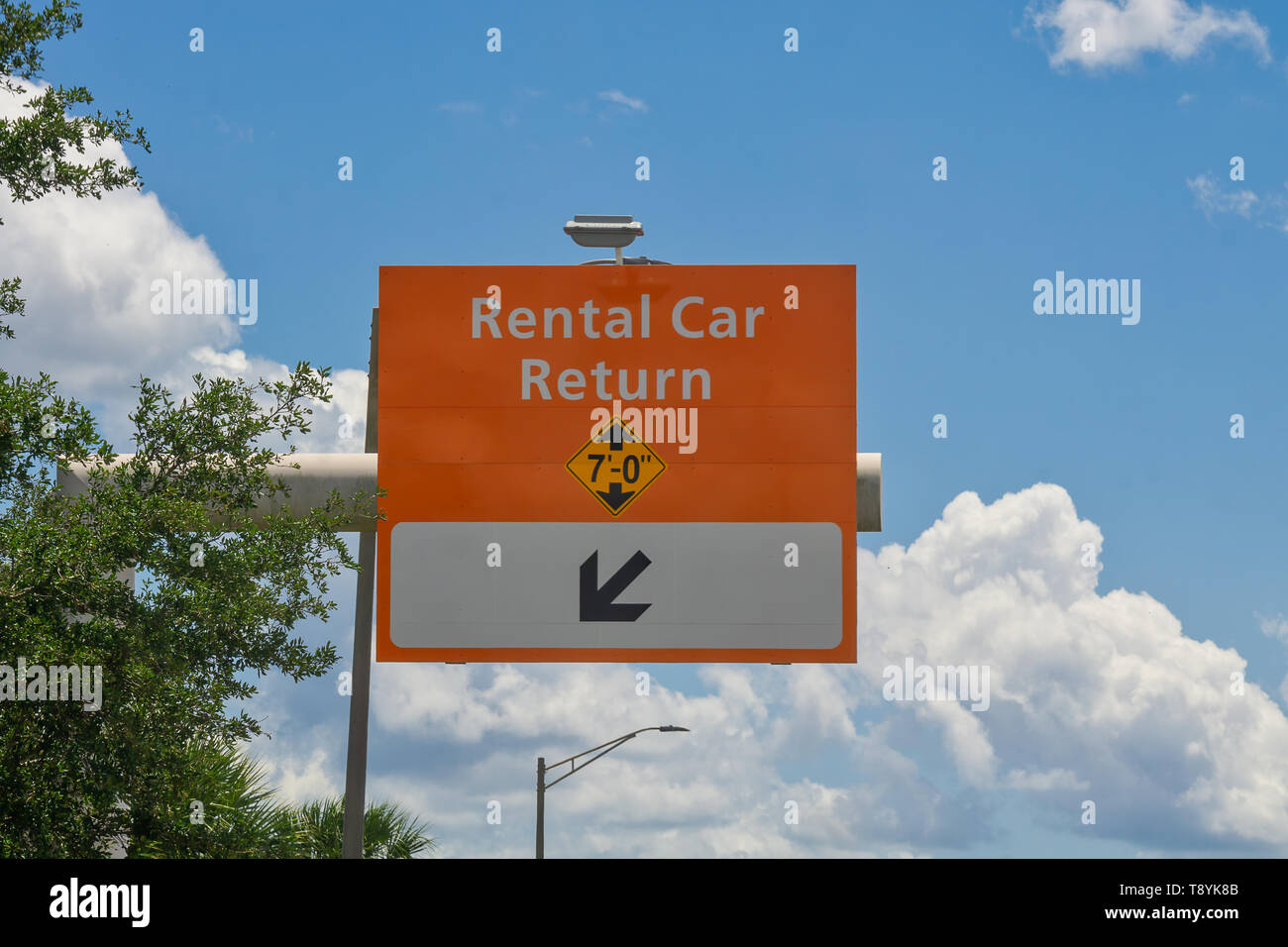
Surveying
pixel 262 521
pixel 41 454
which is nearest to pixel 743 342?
pixel 262 521

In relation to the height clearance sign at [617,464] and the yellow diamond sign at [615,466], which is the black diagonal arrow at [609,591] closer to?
the height clearance sign at [617,464]

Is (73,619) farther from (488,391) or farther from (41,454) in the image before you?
(488,391)

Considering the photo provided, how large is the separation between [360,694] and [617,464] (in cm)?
469

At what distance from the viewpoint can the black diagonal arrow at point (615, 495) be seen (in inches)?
591

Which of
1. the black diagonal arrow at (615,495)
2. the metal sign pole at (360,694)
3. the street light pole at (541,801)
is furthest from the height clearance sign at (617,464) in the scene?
the street light pole at (541,801)

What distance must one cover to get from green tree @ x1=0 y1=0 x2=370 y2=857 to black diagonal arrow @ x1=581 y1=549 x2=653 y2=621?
9.59ft

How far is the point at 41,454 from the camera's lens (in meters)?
12.2

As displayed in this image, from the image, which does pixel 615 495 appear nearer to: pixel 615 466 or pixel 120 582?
pixel 615 466

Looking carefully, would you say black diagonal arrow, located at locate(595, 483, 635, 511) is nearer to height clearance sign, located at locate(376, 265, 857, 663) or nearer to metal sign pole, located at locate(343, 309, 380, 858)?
height clearance sign, located at locate(376, 265, 857, 663)

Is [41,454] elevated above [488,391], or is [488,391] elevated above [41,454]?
[488,391]

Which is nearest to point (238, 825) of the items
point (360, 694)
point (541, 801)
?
point (360, 694)
